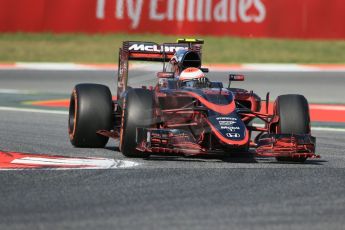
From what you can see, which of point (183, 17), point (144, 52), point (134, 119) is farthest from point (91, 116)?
point (183, 17)

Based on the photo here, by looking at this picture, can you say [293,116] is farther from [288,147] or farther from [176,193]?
[176,193]

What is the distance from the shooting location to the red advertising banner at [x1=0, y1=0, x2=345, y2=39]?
2317 cm

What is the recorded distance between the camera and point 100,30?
78.5ft

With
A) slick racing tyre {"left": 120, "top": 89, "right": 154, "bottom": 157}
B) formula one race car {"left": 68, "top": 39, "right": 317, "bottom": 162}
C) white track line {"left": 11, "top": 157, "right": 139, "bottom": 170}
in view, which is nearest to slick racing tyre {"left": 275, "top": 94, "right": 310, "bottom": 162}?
formula one race car {"left": 68, "top": 39, "right": 317, "bottom": 162}

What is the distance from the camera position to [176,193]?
8.41 metres

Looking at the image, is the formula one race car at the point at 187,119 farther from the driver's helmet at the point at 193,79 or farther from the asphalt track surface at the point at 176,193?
the asphalt track surface at the point at 176,193

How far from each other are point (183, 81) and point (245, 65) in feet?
37.6

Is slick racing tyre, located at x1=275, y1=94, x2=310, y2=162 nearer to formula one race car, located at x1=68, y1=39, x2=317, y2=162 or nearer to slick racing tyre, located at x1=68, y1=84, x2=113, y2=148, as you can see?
formula one race car, located at x1=68, y1=39, x2=317, y2=162

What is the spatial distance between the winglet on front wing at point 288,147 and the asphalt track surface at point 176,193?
0.42ft

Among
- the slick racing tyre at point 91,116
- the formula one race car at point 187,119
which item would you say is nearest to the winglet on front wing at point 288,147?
the formula one race car at point 187,119

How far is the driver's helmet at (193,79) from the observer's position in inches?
453

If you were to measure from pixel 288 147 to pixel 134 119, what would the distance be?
161 centimetres

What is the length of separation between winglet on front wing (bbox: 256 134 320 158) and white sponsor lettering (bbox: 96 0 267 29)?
13.0 metres

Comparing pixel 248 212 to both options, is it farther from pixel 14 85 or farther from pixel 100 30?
pixel 100 30
